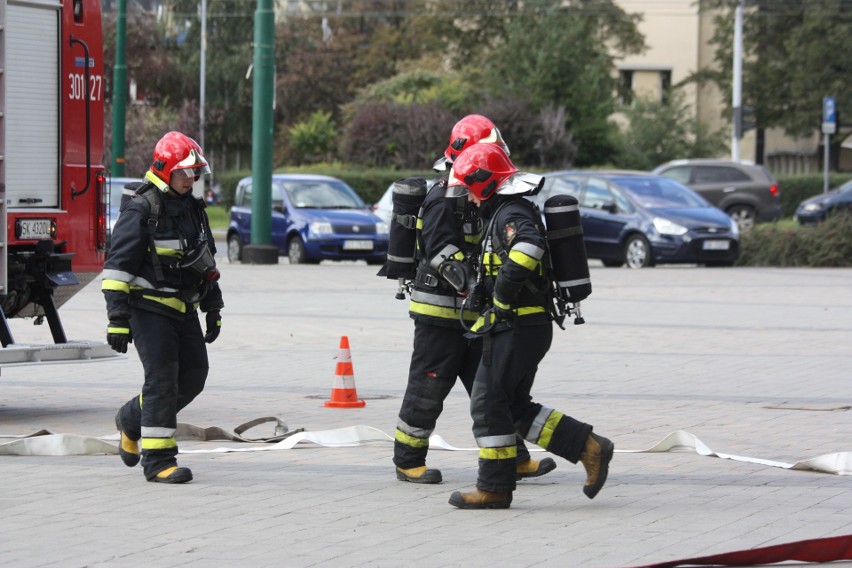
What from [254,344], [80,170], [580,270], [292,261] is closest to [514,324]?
[580,270]

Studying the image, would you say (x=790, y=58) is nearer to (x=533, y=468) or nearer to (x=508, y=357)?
(x=533, y=468)

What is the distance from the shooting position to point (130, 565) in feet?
18.8

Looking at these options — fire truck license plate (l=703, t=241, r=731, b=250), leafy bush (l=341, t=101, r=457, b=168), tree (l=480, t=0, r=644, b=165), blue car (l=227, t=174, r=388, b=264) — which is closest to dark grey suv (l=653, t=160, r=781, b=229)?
fire truck license plate (l=703, t=241, r=731, b=250)

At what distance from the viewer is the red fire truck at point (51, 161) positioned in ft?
33.2

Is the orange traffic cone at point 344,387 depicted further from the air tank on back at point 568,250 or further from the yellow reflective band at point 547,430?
the air tank on back at point 568,250

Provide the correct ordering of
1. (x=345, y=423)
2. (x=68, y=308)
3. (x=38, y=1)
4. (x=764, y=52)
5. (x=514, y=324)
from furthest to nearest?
(x=764, y=52) → (x=68, y=308) → (x=38, y=1) → (x=345, y=423) → (x=514, y=324)

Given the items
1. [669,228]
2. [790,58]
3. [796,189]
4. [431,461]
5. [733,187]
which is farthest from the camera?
[790,58]

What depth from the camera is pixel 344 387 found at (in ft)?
33.7

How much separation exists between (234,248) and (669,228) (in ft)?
23.9

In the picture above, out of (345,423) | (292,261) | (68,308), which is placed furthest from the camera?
(292,261)

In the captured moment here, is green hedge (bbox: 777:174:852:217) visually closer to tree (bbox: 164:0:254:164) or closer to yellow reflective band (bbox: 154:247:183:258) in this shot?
tree (bbox: 164:0:254:164)

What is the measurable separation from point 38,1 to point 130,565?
576 cm

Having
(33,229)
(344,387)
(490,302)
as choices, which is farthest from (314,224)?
(490,302)

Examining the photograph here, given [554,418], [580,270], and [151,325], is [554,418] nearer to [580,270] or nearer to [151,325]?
[580,270]
